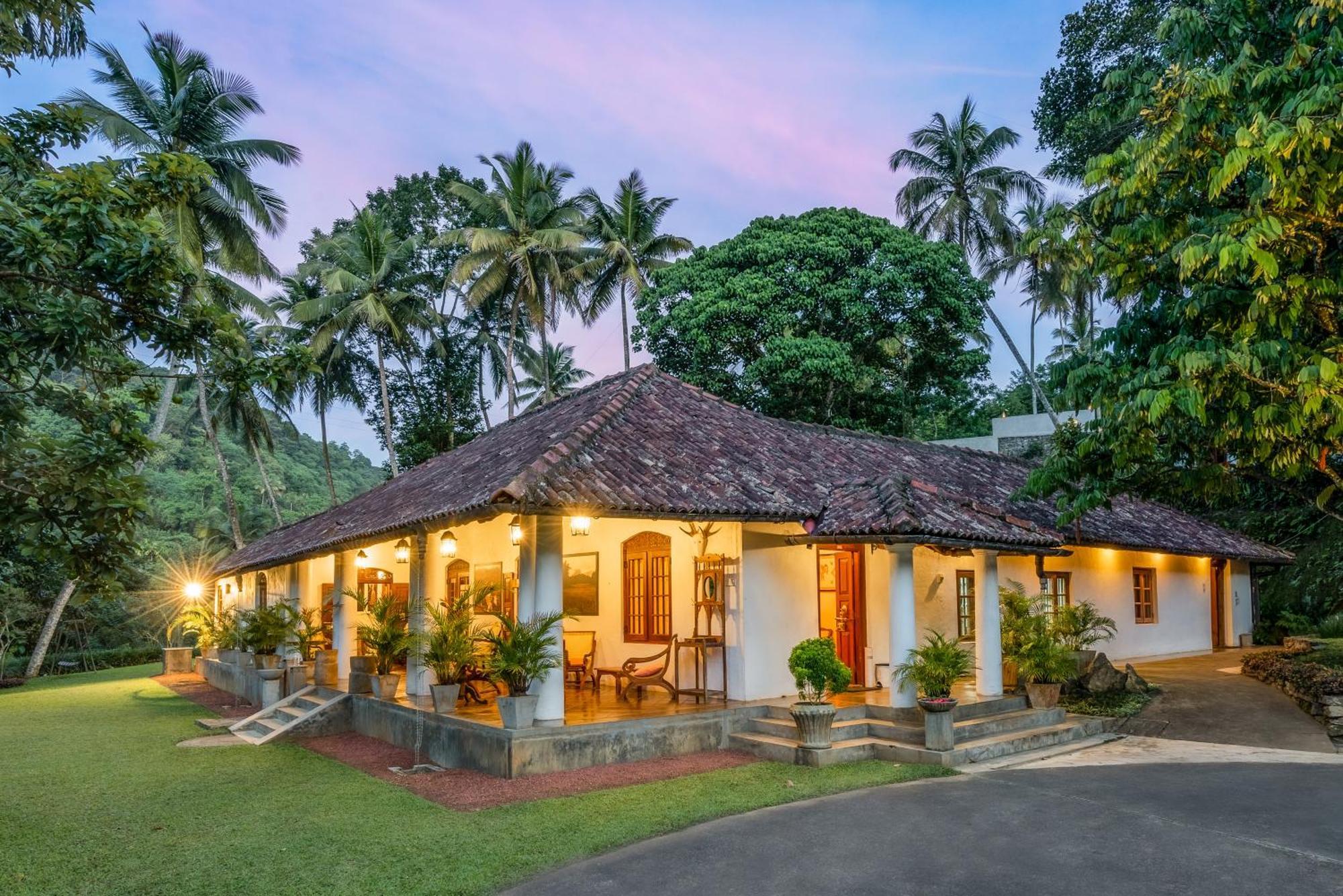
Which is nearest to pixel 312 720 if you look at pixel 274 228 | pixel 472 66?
pixel 472 66

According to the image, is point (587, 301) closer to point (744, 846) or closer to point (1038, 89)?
point (1038, 89)

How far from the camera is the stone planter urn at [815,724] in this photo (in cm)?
970

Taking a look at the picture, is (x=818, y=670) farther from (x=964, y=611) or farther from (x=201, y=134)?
(x=201, y=134)

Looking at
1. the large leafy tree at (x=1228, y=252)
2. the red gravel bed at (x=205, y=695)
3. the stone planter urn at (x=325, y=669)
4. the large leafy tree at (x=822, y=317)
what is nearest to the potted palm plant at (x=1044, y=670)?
the large leafy tree at (x=1228, y=252)

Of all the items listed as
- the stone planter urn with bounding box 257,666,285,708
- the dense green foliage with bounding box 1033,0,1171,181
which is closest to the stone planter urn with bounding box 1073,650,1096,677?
the dense green foliage with bounding box 1033,0,1171,181

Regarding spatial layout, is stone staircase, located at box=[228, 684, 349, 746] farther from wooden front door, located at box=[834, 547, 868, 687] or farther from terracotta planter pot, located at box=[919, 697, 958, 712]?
terracotta planter pot, located at box=[919, 697, 958, 712]

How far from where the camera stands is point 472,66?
12.7 meters

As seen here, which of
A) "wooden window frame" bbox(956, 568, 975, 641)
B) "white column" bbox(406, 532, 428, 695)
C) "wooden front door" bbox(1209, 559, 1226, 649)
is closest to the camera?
"white column" bbox(406, 532, 428, 695)

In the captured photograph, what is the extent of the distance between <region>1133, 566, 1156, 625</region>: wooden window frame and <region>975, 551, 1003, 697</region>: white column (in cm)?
753

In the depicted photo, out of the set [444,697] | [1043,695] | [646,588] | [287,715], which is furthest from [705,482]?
[287,715]

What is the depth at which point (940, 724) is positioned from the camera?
9805 mm

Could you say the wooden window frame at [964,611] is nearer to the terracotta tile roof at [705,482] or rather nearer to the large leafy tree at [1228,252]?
the terracotta tile roof at [705,482]

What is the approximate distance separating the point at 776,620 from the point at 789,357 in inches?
457

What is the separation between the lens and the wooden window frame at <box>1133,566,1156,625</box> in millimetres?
17766
